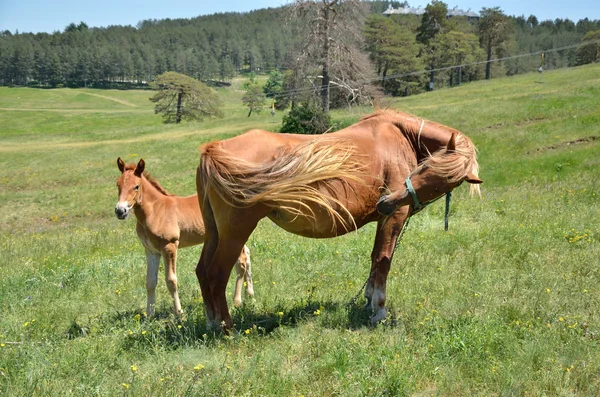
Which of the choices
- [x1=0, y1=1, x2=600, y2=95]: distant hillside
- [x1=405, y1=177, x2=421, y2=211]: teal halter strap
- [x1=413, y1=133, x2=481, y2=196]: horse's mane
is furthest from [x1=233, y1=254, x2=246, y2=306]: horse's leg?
[x1=0, y1=1, x2=600, y2=95]: distant hillside

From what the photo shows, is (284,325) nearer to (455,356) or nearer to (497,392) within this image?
(455,356)

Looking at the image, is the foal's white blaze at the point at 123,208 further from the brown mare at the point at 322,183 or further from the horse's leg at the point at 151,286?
the brown mare at the point at 322,183

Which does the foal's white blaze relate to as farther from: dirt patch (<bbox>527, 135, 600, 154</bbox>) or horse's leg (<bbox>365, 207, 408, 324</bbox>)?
dirt patch (<bbox>527, 135, 600, 154</bbox>)

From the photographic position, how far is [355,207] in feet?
17.8

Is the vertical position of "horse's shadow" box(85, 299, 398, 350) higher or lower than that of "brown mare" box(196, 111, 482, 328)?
lower

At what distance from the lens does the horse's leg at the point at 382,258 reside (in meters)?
5.64

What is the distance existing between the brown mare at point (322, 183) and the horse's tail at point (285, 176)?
1 cm

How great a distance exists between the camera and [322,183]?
205 inches

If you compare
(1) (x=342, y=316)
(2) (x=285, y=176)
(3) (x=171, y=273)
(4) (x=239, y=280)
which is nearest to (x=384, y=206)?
(2) (x=285, y=176)

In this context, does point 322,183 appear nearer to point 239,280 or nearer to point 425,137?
point 425,137

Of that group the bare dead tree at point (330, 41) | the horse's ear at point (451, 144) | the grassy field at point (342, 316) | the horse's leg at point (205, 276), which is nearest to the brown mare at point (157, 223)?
the grassy field at point (342, 316)

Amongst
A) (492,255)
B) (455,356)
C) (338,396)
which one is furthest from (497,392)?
(492,255)

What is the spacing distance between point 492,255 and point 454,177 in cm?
296

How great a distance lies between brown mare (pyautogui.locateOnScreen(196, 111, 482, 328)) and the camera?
5.02 meters
